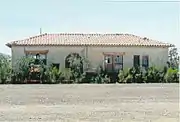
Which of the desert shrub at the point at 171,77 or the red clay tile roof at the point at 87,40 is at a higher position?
the red clay tile roof at the point at 87,40

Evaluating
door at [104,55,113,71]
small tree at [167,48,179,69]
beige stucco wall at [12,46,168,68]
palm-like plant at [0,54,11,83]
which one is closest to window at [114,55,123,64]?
beige stucco wall at [12,46,168,68]

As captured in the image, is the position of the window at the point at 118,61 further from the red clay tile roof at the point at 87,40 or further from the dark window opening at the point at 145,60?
the dark window opening at the point at 145,60

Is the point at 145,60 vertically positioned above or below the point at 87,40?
below

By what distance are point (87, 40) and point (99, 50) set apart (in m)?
1.76

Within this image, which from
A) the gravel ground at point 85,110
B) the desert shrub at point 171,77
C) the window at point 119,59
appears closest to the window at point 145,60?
the window at point 119,59

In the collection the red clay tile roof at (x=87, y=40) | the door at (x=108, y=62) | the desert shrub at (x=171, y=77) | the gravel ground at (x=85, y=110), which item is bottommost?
the gravel ground at (x=85, y=110)

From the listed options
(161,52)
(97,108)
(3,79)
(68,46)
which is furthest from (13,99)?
(161,52)

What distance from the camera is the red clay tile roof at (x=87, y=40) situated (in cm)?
3712

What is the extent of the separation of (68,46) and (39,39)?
3.22 meters

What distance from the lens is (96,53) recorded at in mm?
37312

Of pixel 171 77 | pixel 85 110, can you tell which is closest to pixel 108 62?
pixel 171 77

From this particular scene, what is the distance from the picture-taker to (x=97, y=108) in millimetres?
13570

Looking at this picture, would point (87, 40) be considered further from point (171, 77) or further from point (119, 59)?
point (171, 77)

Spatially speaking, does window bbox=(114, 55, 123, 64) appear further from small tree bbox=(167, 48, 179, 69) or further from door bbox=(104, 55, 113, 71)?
small tree bbox=(167, 48, 179, 69)
